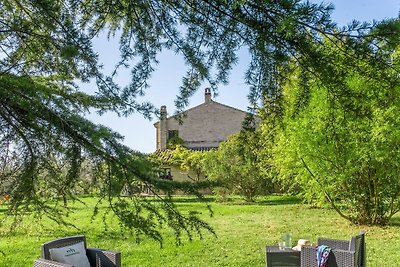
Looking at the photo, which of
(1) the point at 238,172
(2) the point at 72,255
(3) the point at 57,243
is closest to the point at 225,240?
(2) the point at 72,255

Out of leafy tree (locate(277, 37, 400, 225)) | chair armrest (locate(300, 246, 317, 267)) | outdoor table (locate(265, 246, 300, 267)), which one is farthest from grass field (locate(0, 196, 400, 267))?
chair armrest (locate(300, 246, 317, 267))

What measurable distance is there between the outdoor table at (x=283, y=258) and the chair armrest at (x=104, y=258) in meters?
1.85

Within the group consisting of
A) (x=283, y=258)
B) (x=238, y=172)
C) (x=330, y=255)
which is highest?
(x=238, y=172)

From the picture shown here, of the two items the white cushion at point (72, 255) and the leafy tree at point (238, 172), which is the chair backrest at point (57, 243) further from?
the leafy tree at point (238, 172)

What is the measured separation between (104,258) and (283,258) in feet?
7.13

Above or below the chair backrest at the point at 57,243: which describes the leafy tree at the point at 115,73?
above

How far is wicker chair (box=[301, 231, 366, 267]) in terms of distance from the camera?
16.4 ft

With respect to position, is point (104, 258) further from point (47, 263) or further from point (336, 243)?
point (336, 243)

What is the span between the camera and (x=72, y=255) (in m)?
5.16

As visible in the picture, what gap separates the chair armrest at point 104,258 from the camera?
16.7 ft

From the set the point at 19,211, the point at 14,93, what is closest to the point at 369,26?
the point at 14,93

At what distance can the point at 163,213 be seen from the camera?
283 cm

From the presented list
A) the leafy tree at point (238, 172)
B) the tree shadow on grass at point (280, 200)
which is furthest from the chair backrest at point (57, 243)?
the tree shadow on grass at point (280, 200)

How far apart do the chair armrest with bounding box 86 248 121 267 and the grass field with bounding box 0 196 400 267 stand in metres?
0.19
